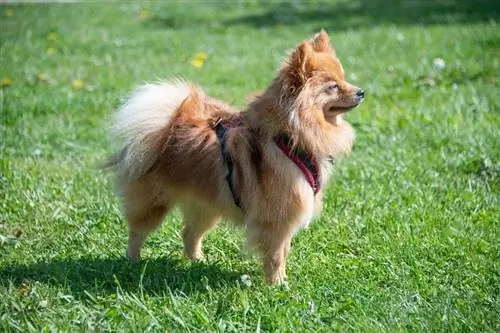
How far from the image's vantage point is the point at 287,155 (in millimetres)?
4195

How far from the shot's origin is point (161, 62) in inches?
424

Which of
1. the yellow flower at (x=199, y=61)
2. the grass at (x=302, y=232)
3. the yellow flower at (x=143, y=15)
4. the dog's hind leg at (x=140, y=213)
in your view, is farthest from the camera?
the yellow flower at (x=143, y=15)

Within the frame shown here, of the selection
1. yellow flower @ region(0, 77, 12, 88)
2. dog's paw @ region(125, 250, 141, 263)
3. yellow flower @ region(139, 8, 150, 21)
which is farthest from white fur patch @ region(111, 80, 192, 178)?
yellow flower @ region(139, 8, 150, 21)

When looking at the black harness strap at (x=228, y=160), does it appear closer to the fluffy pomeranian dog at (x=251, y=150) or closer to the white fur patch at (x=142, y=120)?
the fluffy pomeranian dog at (x=251, y=150)

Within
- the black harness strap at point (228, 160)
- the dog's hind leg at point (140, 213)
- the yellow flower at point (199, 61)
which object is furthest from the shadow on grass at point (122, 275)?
the yellow flower at point (199, 61)

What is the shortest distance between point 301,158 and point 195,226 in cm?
→ 100

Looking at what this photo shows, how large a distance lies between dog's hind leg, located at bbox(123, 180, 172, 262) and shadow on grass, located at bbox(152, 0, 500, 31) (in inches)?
366

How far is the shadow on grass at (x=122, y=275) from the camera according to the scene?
4.21 metres

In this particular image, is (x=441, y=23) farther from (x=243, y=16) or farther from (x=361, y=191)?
(x=361, y=191)

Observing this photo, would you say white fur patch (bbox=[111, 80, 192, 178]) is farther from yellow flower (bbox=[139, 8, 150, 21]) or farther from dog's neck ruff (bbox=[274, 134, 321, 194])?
yellow flower (bbox=[139, 8, 150, 21])

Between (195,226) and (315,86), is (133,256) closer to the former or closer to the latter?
(195,226)

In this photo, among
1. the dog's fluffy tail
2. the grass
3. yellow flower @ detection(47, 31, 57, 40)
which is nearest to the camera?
the grass

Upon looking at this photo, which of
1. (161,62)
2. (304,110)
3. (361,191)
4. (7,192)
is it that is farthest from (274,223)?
(161,62)

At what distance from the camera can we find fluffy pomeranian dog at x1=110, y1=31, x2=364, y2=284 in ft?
13.7
